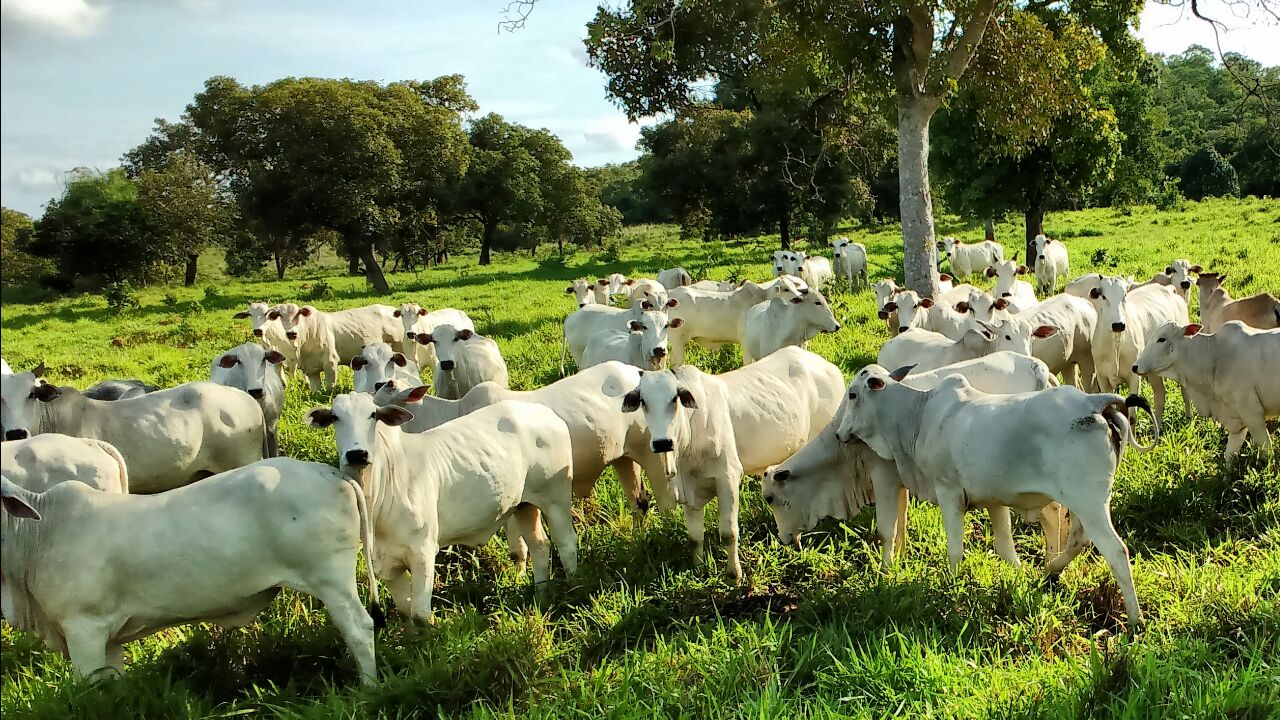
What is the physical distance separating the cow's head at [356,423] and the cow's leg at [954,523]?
11.3 feet

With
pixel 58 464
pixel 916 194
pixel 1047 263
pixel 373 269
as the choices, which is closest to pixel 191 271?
pixel 373 269

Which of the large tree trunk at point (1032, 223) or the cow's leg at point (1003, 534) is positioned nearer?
the cow's leg at point (1003, 534)

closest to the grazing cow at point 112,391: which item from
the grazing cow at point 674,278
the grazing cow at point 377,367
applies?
the grazing cow at point 377,367

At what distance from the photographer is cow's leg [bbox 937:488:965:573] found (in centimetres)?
555

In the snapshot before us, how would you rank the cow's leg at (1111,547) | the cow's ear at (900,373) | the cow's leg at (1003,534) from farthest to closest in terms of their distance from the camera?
the cow's ear at (900,373), the cow's leg at (1003,534), the cow's leg at (1111,547)

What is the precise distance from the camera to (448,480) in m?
5.67

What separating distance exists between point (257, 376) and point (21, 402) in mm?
2368

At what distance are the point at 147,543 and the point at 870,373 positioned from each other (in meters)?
4.67

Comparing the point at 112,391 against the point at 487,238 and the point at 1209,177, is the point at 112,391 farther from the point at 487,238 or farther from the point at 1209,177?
the point at 1209,177

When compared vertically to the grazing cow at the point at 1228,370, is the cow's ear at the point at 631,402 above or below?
above

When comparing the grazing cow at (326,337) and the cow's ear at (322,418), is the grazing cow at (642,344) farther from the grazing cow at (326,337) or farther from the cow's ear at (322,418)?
the grazing cow at (326,337)

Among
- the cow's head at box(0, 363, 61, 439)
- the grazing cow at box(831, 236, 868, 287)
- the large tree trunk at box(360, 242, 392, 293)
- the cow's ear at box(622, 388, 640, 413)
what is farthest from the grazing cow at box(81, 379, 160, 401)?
the large tree trunk at box(360, 242, 392, 293)

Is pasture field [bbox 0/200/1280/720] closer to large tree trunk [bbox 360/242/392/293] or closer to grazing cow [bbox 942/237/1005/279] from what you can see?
grazing cow [bbox 942/237/1005/279]

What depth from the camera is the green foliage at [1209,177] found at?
2030 inches
